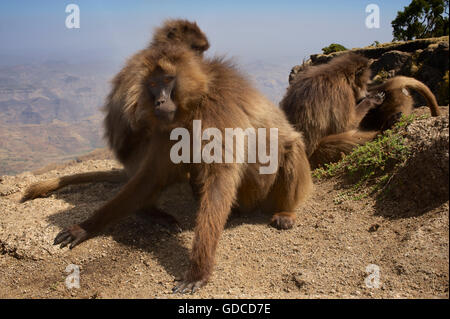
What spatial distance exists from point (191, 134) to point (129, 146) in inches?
69.0

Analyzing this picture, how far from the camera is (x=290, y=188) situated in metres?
4.98

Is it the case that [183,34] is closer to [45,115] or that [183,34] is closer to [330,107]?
[330,107]

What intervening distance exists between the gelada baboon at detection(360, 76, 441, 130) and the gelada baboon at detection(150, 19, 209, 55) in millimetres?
3612

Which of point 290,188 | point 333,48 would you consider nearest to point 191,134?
point 290,188

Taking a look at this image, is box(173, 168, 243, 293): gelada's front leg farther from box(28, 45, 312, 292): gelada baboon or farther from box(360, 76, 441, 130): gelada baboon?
box(360, 76, 441, 130): gelada baboon

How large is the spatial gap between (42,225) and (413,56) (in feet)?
25.6

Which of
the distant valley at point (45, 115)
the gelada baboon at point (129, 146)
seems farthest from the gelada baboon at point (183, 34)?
the distant valley at point (45, 115)

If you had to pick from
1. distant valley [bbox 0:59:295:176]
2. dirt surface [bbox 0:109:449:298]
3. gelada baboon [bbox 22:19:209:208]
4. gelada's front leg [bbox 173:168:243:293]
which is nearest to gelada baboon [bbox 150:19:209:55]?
gelada baboon [bbox 22:19:209:208]

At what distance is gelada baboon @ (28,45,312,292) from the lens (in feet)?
12.8

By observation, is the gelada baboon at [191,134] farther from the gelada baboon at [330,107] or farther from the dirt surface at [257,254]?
the gelada baboon at [330,107]

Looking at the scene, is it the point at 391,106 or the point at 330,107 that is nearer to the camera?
the point at 330,107

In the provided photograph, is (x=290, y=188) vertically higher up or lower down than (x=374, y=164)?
lower down

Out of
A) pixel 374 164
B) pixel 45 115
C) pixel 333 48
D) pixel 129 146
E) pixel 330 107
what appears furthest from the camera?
pixel 45 115

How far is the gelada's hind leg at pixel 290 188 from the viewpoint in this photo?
4.89 meters
